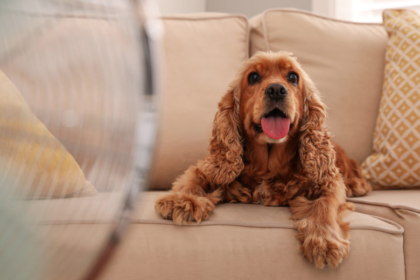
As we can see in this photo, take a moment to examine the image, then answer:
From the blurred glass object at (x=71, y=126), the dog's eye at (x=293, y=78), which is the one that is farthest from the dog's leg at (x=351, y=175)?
the blurred glass object at (x=71, y=126)

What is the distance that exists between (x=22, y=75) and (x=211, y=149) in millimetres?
1213

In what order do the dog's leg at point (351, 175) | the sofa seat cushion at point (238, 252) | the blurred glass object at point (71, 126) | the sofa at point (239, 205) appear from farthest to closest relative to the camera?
1. the dog's leg at point (351, 175)
2. the sofa seat cushion at point (238, 252)
3. the sofa at point (239, 205)
4. the blurred glass object at point (71, 126)

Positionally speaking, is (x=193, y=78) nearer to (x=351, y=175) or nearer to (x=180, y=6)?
(x=351, y=175)

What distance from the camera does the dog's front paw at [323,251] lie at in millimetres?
1041

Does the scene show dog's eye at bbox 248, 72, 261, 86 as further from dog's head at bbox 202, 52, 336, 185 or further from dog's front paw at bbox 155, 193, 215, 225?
dog's front paw at bbox 155, 193, 215, 225

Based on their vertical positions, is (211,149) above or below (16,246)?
below

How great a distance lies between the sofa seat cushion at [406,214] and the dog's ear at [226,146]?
1.76 ft

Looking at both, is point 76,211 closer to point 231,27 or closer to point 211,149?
point 211,149

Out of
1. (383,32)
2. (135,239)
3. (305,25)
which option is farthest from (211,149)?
(383,32)

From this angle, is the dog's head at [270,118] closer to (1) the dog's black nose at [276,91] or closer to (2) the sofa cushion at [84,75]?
(1) the dog's black nose at [276,91]

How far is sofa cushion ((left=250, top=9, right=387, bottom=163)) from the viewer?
1.89 metres

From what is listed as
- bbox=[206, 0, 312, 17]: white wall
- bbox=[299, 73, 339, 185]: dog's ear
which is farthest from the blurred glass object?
bbox=[206, 0, 312, 17]: white wall

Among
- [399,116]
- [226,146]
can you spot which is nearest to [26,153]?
[226,146]

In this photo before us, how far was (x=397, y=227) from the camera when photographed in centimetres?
119
